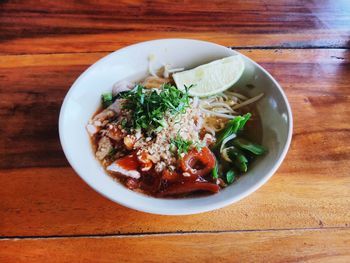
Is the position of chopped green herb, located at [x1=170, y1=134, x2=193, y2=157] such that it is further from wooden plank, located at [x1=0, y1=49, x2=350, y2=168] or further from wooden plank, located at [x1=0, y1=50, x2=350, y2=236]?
wooden plank, located at [x1=0, y1=49, x2=350, y2=168]

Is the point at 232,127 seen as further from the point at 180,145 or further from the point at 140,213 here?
the point at 140,213

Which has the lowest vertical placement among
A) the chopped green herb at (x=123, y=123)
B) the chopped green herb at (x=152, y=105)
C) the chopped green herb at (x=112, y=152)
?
the chopped green herb at (x=112, y=152)

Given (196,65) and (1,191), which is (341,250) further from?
(1,191)

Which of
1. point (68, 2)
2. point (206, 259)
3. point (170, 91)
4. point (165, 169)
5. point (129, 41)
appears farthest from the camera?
point (68, 2)

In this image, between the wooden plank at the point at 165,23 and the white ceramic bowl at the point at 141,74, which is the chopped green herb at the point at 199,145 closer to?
the white ceramic bowl at the point at 141,74

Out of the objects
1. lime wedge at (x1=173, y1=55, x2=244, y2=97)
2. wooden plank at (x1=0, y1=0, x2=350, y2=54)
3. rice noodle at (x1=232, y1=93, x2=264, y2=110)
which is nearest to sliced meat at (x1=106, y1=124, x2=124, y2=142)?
lime wedge at (x1=173, y1=55, x2=244, y2=97)

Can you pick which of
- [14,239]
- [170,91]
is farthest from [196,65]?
[14,239]

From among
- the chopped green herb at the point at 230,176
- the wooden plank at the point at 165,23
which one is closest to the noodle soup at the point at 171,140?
the chopped green herb at the point at 230,176
